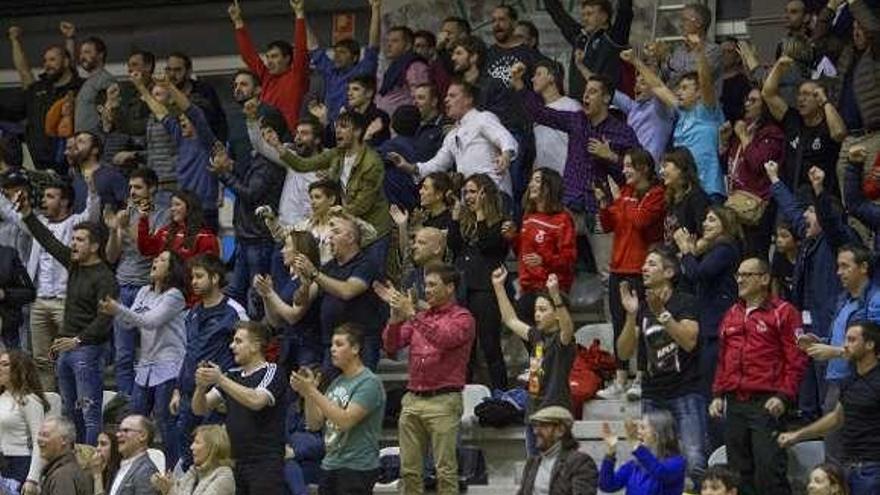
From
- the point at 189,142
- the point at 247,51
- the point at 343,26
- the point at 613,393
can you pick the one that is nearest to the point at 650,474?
the point at 613,393

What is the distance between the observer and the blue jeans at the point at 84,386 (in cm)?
1722

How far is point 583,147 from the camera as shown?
17984 mm

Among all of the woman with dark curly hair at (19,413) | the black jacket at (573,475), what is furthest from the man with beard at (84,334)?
the black jacket at (573,475)

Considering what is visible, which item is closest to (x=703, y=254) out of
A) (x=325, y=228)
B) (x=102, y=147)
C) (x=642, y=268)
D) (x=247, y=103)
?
(x=642, y=268)

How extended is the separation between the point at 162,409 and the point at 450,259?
2406 mm

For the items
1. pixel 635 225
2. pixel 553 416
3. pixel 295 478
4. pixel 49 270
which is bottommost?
pixel 295 478

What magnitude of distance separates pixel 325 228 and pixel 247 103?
2.34 meters

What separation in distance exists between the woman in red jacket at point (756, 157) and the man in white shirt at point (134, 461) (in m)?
4.62

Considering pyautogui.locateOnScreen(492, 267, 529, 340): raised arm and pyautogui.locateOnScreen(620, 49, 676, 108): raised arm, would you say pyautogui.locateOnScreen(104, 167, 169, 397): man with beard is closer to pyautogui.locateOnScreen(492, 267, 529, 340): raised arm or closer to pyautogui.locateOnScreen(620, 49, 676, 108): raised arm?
pyautogui.locateOnScreen(492, 267, 529, 340): raised arm

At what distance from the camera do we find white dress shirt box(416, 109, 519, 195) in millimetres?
17812

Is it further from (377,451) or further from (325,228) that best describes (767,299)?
(325,228)

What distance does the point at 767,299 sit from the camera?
14.8 m

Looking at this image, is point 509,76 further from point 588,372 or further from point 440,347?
point 440,347

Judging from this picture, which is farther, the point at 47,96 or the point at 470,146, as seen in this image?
the point at 47,96
